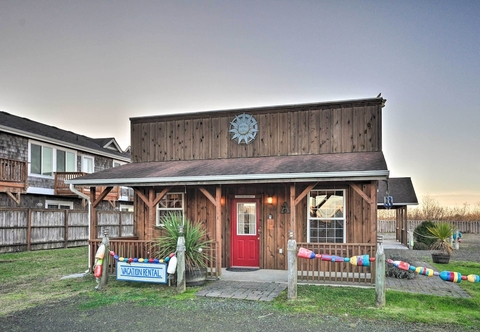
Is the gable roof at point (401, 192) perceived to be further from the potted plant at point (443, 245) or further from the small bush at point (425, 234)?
the potted plant at point (443, 245)

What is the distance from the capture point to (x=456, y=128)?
17.9 meters

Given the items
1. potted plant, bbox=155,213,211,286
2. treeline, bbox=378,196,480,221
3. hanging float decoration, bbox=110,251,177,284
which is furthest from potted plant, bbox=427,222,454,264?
treeline, bbox=378,196,480,221

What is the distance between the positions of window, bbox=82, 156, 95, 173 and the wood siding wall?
11805 mm

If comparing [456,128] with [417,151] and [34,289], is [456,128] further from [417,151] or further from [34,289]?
[34,289]

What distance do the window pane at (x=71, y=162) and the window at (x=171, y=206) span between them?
12190 millimetres

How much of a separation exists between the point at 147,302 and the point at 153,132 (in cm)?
668

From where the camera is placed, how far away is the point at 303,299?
812 cm

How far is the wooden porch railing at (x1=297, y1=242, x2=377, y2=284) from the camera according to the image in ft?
31.0

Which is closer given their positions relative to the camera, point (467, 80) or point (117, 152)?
point (467, 80)

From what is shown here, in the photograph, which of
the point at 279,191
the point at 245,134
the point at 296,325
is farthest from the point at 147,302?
the point at 245,134

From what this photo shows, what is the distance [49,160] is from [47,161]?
16cm

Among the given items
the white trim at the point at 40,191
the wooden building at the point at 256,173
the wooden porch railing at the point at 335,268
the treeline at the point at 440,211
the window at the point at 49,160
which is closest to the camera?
the wooden porch railing at the point at 335,268

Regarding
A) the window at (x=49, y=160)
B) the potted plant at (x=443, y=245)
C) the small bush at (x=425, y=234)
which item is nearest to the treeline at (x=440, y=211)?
the small bush at (x=425, y=234)

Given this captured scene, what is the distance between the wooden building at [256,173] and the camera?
1057cm
